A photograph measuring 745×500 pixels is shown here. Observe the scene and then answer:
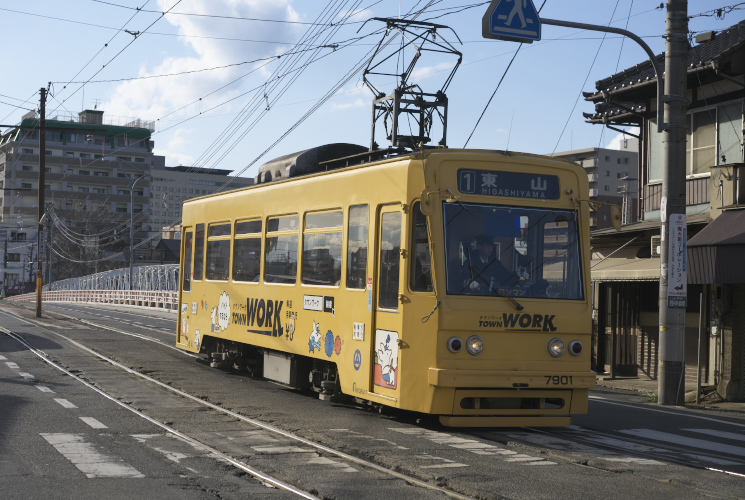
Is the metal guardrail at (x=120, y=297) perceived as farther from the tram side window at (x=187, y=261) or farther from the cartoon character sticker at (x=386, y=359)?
the cartoon character sticker at (x=386, y=359)

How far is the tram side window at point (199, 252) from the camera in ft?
58.1

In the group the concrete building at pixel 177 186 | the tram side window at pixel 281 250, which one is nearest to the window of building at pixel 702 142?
the tram side window at pixel 281 250

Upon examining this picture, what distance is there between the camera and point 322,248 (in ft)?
40.9

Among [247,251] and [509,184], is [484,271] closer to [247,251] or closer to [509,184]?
[509,184]

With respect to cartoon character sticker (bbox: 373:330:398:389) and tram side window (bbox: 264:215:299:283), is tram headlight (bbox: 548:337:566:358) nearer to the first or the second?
cartoon character sticker (bbox: 373:330:398:389)

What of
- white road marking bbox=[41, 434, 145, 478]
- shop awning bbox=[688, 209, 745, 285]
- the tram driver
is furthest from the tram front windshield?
shop awning bbox=[688, 209, 745, 285]

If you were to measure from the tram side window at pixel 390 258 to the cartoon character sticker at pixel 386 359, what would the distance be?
0.33m

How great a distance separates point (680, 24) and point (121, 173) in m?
117

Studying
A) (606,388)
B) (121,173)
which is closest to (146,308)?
(606,388)

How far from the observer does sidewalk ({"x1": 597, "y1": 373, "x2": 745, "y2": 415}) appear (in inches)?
622

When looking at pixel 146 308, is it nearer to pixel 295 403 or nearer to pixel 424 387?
pixel 295 403

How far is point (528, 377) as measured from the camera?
1027cm

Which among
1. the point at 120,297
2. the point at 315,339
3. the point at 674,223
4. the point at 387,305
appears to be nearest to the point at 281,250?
Answer: the point at 315,339

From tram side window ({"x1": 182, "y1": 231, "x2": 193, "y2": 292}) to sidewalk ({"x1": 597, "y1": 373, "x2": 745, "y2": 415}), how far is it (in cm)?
834
